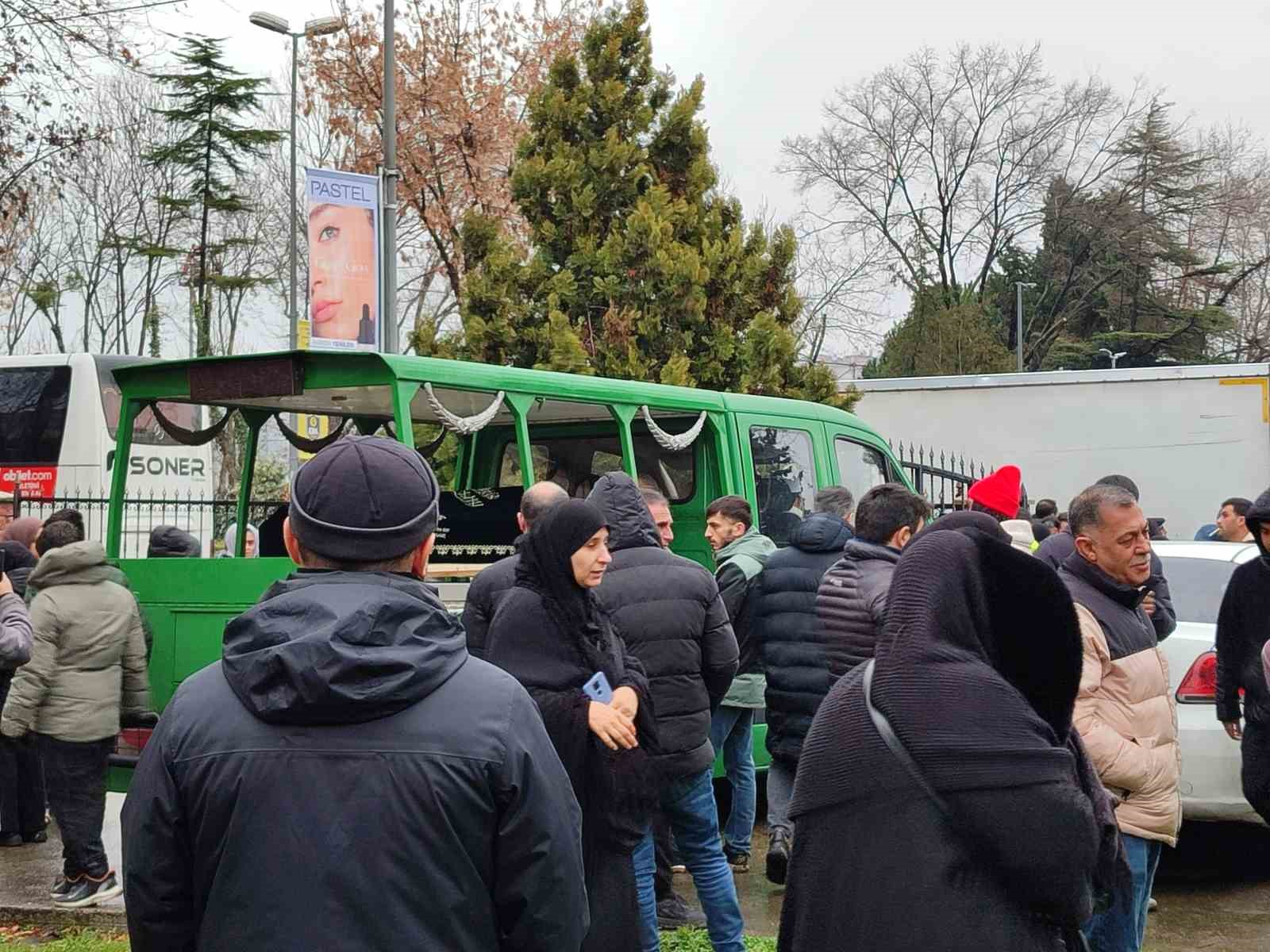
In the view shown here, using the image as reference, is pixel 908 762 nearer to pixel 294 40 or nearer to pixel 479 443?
pixel 479 443

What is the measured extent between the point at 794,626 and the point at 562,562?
2420 mm

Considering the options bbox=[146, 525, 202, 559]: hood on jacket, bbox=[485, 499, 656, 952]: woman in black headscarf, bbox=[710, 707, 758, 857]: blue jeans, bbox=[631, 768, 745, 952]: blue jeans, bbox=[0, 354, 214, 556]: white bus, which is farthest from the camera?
bbox=[0, 354, 214, 556]: white bus

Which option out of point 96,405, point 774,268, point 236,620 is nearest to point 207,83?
point 96,405

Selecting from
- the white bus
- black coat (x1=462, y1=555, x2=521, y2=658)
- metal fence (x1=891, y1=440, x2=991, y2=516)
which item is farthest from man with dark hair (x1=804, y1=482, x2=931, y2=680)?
the white bus

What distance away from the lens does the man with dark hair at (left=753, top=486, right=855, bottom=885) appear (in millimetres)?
6629

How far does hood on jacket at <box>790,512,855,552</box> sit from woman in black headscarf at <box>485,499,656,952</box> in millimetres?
2246

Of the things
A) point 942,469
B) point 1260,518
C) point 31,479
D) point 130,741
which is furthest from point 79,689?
point 31,479

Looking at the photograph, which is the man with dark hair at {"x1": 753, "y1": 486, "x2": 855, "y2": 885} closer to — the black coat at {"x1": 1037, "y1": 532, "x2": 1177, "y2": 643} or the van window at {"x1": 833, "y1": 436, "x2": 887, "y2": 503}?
the black coat at {"x1": 1037, "y1": 532, "x2": 1177, "y2": 643}

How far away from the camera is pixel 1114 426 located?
71.2 feet

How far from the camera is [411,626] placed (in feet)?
7.48

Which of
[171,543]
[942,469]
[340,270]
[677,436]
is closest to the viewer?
[171,543]

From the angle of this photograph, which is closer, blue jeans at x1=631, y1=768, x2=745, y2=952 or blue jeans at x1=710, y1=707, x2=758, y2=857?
blue jeans at x1=631, y1=768, x2=745, y2=952

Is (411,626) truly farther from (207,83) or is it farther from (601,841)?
(207,83)

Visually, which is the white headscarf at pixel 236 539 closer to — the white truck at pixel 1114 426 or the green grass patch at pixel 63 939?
the green grass patch at pixel 63 939
